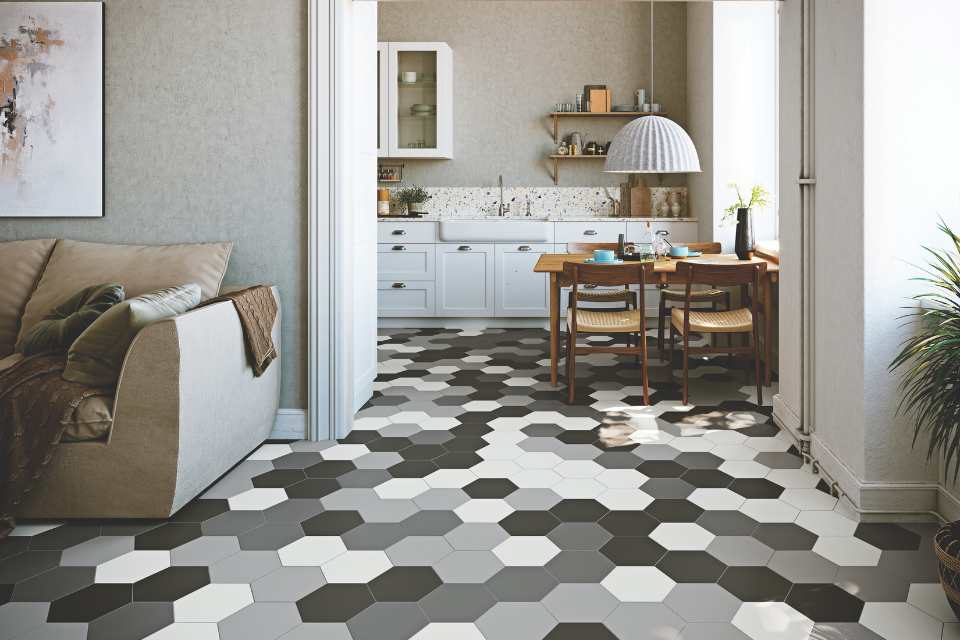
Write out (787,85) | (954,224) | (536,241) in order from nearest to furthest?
(954,224), (787,85), (536,241)

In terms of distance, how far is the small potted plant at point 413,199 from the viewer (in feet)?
26.2

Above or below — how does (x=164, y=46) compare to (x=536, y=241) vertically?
above

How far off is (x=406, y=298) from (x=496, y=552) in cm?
512

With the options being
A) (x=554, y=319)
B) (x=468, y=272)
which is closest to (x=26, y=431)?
(x=554, y=319)

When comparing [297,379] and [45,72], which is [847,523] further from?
[45,72]

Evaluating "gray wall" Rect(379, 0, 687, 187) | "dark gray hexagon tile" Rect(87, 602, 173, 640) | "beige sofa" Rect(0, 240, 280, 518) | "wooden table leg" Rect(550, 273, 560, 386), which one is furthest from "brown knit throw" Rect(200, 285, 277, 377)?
"gray wall" Rect(379, 0, 687, 187)

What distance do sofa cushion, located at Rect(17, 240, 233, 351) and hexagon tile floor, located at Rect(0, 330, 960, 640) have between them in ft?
2.91

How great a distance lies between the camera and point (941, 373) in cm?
236

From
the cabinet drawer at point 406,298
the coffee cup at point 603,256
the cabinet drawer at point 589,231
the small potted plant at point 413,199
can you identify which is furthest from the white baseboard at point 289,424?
the small potted plant at point 413,199

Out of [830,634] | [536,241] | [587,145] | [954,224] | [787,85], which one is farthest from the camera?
[587,145]

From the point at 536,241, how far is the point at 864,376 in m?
4.77

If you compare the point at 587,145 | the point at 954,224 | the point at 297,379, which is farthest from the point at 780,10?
the point at 587,145

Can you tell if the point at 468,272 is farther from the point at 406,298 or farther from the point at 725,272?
the point at 725,272

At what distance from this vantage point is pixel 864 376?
2898 mm
